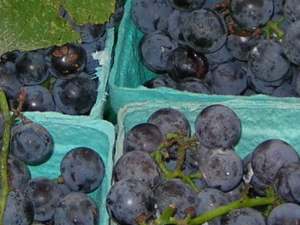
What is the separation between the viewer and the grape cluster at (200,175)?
2.80ft

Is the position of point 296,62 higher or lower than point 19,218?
higher

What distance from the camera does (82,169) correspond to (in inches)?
38.0

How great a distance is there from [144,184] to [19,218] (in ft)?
0.58

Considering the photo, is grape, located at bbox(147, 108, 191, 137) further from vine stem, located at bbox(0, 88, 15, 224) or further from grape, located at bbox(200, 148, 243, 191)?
vine stem, located at bbox(0, 88, 15, 224)

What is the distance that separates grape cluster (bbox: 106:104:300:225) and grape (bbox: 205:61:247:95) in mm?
141

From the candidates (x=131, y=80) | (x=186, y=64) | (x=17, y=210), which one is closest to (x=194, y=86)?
(x=186, y=64)

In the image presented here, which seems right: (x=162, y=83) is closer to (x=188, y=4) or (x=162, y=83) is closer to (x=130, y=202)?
(x=188, y=4)

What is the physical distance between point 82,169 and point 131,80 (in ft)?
0.89

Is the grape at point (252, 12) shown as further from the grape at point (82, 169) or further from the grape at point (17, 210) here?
the grape at point (17, 210)

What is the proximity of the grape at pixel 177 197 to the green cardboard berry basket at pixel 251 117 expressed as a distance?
116 millimetres

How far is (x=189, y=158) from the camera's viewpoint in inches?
38.2

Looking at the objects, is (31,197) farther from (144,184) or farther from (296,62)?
(296,62)

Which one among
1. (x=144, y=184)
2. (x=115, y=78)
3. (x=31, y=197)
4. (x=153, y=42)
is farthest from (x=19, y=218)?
(x=153, y=42)

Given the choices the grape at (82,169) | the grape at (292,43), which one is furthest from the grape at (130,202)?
the grape at (292,43)
